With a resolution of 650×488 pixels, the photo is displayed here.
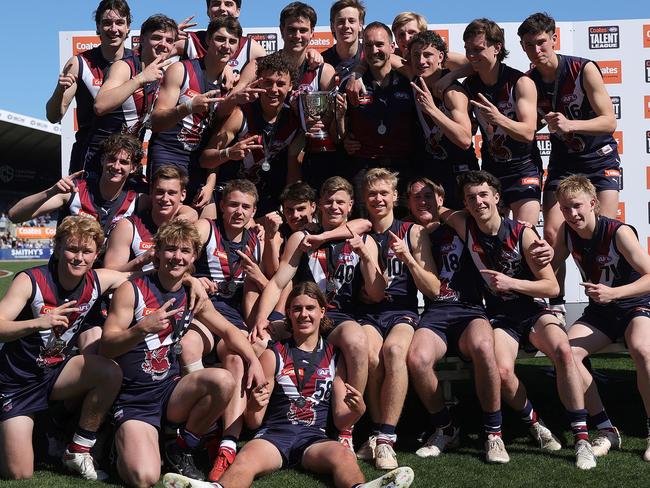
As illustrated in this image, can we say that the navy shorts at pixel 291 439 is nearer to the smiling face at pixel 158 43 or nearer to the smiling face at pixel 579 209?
the smiling face at pixel 579 209

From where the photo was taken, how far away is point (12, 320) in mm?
3678

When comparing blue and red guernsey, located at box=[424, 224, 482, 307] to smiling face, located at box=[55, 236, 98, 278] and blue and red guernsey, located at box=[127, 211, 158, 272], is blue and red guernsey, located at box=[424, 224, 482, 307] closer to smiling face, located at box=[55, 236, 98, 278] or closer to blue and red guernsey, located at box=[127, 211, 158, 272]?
blue and red guernsey, located at box=[127, 211, 158, 272]

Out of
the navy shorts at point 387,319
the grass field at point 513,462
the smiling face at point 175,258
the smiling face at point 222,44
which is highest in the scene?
the smiling face at point 222,44

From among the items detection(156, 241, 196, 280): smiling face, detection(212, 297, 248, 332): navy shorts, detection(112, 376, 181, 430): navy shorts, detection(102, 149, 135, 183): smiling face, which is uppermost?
detection(102, 149, 135, 183): smiling face

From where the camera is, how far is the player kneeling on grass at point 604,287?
13.6 feet

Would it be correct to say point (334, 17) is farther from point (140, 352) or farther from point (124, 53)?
point (140, 352)

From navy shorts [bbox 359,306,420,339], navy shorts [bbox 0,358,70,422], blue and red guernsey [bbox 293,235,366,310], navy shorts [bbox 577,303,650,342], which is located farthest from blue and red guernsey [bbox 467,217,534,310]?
navy shorts [bbox 0,358,70,422]

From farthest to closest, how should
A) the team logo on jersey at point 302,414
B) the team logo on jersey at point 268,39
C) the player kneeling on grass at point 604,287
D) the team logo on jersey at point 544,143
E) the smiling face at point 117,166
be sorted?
the team logo on jersey at point 544,143, the team logo on jersey at point 268,39, the smiling face at point 117,166, the player kneeling on grass at point 604,287, the team logo on jersey at point 302,414

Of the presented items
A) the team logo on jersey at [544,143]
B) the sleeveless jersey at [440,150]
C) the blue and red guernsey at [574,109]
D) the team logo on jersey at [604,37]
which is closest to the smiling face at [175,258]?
the sleeveless jersey at [440,150]

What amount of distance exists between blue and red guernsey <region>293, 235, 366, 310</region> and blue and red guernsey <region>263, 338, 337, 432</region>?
52cm

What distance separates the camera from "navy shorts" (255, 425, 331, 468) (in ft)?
12.3

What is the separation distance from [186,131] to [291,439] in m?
2.35

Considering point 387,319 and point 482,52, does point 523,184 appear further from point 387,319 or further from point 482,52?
point 387,319

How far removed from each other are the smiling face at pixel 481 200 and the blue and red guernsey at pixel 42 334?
2181 millimetres
